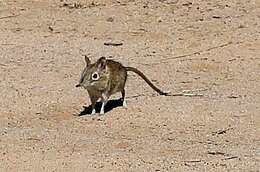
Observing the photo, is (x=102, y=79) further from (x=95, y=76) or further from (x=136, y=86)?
(x=136, y=86)

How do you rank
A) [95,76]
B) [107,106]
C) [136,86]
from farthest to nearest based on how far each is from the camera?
[136,86], [107,106], [95,76]

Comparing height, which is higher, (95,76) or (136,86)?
(95,76)

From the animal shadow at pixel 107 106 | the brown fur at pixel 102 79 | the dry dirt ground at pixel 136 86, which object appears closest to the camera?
the dry dirt ground at pixel 136 86

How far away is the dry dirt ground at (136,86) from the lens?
7078mm

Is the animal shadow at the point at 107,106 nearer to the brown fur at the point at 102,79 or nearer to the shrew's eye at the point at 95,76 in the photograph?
the brown fur at the point at 102,79

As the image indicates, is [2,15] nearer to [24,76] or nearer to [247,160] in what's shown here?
[24,76]

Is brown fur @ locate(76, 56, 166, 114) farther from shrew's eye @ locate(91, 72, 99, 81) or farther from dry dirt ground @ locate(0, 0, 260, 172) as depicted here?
dry dirt ground @ locate(0, 0, 260, 172)

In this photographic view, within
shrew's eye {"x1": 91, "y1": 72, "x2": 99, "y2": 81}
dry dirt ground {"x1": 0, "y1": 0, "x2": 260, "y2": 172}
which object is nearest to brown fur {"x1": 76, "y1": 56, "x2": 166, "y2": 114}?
shrew's eye {"x1": 91, "y1": 72, "x2": 99, "y2": 81}

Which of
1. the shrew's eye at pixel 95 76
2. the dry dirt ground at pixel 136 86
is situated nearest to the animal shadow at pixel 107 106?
the dry dirt ground at pixel 136 86

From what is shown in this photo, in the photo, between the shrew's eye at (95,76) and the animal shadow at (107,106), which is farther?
the animal shadow at (107,106)

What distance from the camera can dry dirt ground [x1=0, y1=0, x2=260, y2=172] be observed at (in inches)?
279

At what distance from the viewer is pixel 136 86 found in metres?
9.61

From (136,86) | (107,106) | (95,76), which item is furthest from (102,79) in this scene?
(136,86)

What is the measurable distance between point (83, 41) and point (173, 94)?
2951mm
